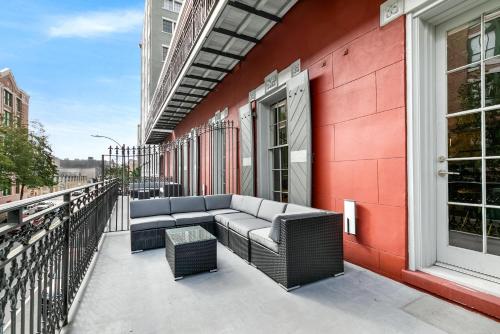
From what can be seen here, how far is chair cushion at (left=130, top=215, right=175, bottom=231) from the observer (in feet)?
12.2

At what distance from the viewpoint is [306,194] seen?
3.71 m

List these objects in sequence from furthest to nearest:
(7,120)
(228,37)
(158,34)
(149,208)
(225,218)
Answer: (158,34)
(7,120)
(228,37)
(149,208)
(225,218)

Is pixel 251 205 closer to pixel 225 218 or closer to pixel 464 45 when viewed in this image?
pixel 225 218

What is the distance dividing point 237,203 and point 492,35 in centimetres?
430

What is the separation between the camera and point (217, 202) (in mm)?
5129

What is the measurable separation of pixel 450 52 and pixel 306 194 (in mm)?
2384

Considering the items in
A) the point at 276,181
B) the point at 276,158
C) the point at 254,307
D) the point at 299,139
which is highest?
the point at 299,139

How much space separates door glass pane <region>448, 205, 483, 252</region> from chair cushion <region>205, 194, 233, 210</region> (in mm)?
3840

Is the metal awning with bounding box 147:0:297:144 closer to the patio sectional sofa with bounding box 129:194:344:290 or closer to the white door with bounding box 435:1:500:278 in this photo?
the white door with bounding box 435:1:500:278

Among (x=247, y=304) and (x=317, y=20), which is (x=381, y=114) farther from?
(x=247, y=304)

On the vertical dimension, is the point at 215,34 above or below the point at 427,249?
above

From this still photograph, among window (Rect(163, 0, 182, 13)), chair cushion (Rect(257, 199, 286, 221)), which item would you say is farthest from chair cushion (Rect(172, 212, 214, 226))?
window (Rect(163, 0, 182, 13))

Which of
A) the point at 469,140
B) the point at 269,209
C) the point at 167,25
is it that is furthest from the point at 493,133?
the point at 167,25

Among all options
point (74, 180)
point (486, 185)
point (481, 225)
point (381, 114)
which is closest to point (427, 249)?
point (481, 225)
